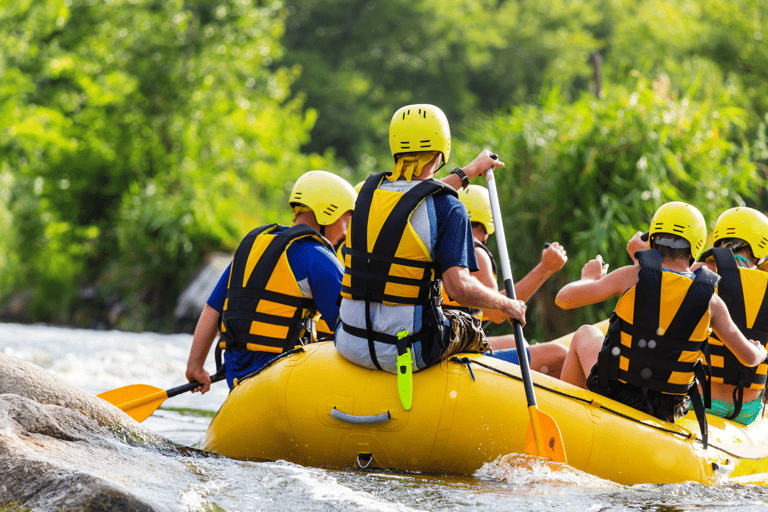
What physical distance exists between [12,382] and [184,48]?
11676 millimetres

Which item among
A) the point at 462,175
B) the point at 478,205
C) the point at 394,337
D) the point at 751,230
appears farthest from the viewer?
the point at 478,205

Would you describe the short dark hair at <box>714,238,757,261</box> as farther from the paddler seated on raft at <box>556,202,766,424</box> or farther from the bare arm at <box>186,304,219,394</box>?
the bare arm at <box>186,304,219,394</box>

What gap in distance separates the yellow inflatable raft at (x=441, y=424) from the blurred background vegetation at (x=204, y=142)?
4631 millimetres

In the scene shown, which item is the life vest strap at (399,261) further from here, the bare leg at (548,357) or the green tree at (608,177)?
the green tree at (608,177)

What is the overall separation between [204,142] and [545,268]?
435 inches

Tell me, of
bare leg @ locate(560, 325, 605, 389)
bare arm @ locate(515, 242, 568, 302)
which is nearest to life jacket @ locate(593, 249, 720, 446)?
bare leg @ locate(560, 325, 605, 389)

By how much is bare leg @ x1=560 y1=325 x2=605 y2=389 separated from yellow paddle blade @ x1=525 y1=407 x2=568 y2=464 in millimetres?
693

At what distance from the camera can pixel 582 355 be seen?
3.85 m

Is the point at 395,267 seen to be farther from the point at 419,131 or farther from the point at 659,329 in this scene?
the point at 659,329

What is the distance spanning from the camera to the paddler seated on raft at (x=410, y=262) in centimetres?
304

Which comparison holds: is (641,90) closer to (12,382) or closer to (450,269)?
(450,269)

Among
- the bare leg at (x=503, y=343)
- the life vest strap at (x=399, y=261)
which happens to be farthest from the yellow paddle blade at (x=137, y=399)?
the bare leg at (x=503, y=343)

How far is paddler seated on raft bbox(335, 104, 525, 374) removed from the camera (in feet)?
9.99

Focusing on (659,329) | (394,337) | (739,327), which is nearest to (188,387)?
(394,337)
